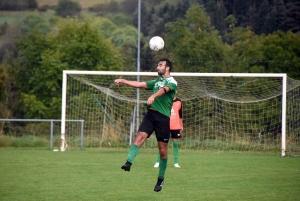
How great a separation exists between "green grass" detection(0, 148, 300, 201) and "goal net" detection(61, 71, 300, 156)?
5.67 meters

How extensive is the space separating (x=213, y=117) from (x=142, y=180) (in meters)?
11.6

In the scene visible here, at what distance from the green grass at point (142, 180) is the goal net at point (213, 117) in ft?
18.6

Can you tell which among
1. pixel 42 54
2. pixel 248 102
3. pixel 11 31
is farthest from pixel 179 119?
pixel 11 31

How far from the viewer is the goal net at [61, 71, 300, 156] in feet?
76.4

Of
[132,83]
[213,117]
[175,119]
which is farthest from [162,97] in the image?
[213,117]

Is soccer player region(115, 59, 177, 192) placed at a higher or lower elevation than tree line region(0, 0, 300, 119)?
lower

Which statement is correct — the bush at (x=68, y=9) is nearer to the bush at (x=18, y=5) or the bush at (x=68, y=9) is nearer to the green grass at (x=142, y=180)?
the bush at (x=18, y=5)

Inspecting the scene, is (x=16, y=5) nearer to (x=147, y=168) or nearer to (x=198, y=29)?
(x=198, y=29)

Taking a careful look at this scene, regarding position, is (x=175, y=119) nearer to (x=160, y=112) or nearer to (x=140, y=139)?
(x=160, y=112)

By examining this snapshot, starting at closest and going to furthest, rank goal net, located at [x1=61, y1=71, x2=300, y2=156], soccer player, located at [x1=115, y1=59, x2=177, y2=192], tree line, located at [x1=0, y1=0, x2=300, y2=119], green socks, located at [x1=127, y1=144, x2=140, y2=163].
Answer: green socks, located at [x1=127, y1=144, x2=140, y2=163], soccer player, located at [x1=115, y1=59, x2=177, y2=192], goal net, located at [x1=61, y1=71, x2=300, y2=156], tree line, located at [x1=0, y1=0, x2=300, y2=119]

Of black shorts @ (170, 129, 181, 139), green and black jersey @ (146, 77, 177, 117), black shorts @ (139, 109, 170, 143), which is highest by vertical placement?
green and black jersey @ (146, 77, 177, 117)

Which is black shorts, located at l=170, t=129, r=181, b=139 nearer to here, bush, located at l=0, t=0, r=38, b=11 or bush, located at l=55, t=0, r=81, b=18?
bush, located at l=0, t=0, r=38, b=11

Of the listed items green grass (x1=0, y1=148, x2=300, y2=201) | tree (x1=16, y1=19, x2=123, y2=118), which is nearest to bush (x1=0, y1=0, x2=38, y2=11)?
tree (x1=16, y1=19, x2=123, y2=118)

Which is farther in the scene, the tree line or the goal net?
the tree line
